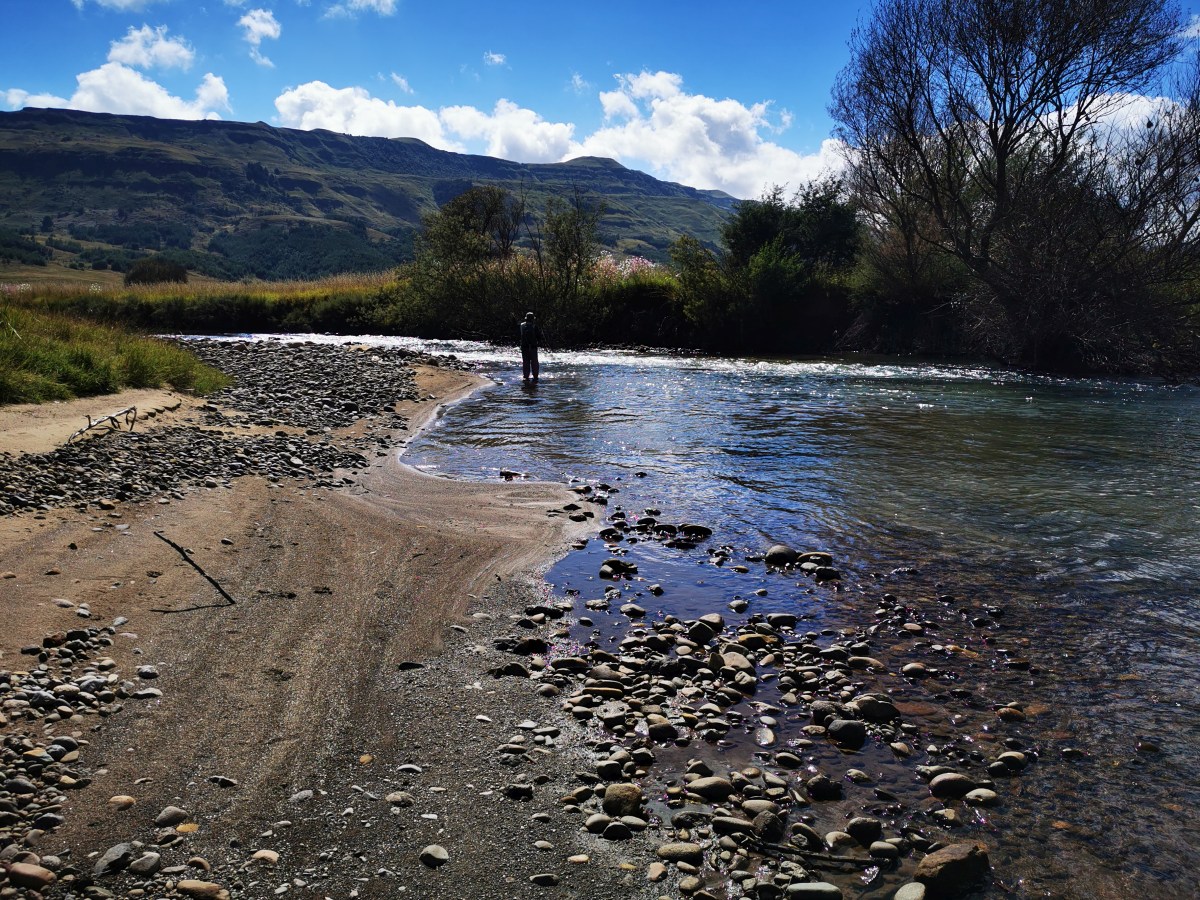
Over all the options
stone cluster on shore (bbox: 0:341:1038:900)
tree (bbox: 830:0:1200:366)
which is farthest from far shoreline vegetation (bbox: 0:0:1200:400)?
stone cluster on shore (bbox: 0:341:1038:900)

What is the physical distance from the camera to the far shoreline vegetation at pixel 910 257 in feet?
91.6

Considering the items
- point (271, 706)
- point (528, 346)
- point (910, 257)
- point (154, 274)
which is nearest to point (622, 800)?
point (271, 706)

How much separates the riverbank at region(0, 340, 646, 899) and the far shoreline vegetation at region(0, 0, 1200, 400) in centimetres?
917

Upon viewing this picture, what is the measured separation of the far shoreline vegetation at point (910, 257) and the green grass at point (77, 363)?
0.68 m

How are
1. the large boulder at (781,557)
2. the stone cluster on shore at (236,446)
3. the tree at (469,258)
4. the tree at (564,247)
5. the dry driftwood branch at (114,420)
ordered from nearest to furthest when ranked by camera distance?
the large boulder at (781,557) < the stone cluster on shore at (236,446) < the dry driftwood branch at (114,420) < the tree at (564,247) < the tree at (469,258)

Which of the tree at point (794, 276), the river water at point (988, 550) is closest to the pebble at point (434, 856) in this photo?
the river water at point (988, 550)

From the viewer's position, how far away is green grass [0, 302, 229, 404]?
14633mm

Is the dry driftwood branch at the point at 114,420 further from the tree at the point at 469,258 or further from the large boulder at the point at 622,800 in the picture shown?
the tree at the point at 469,258

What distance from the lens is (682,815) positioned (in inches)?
177

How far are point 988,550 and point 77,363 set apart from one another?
1712 cm

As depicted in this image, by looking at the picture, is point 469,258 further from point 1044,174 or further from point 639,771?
point 639,771

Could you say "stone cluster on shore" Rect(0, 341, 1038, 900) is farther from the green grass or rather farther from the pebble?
the green grass

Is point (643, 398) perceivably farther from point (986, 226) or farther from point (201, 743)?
point (201, 743)

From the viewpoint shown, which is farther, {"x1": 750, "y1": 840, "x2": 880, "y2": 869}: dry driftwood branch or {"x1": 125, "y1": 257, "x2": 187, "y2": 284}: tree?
{"x1": 125, "y1": 257, "x2": 187, "y2": 284}: tree
